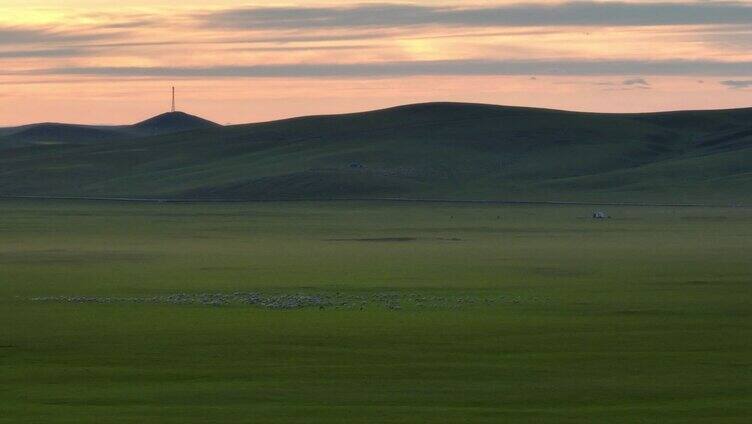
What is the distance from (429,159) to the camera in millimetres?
146125

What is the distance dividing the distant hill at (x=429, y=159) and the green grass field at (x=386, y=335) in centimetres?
6419

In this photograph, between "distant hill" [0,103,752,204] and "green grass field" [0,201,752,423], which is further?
"distant hill" [0,103,752,204]

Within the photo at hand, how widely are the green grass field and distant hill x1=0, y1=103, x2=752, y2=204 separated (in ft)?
211

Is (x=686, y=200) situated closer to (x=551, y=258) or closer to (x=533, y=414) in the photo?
(x=551, y=258)

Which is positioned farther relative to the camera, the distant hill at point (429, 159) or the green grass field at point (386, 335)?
the distant hill at point (429, 159)

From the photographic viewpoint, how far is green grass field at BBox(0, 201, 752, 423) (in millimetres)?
18812

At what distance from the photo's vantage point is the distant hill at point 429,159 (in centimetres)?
12362

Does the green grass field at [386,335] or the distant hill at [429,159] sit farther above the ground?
the distant hill at [429,159]

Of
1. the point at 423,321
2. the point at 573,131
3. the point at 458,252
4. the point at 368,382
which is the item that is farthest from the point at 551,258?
the point at 573,131

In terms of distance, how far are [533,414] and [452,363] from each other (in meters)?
4.26

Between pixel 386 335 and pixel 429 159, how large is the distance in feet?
396

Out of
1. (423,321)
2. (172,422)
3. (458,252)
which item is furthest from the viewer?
(458,252)

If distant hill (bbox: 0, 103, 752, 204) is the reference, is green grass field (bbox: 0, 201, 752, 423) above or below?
below

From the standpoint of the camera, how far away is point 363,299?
32562 mm
